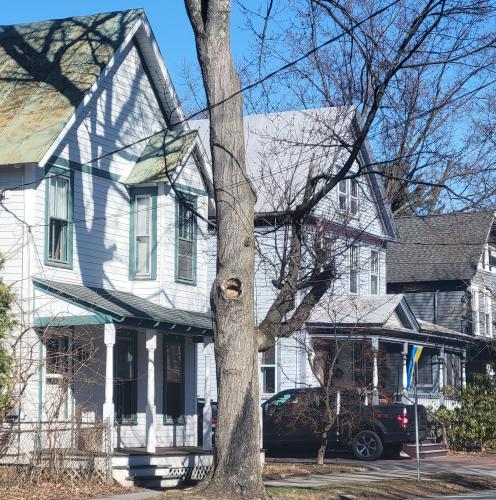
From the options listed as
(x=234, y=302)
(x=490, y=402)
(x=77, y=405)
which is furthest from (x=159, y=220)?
(x=490, y=402)

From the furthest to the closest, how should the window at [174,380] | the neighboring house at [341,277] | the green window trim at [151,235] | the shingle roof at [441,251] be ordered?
the shingle roof at [441,251]
the neighboring house at [341,277]
the window at [174,380]
the green window trim at [151,235]

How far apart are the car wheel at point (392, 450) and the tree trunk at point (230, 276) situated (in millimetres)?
11817

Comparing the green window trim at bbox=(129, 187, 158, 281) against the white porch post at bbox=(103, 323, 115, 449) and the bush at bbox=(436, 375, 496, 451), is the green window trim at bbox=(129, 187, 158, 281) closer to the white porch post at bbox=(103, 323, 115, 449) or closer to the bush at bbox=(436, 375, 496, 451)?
the white porch post at bbox=(103, 323, 115, 449)

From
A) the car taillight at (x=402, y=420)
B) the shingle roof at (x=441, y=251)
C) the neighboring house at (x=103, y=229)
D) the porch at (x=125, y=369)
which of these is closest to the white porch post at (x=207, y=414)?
the porch at (x=125, y=369)

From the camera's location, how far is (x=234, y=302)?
52.3 ft

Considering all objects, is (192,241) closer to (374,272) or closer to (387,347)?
(387,347)

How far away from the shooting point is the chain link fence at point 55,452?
18.7 m

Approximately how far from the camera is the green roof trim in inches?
935

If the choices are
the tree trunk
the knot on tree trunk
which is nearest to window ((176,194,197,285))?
the tree trunk

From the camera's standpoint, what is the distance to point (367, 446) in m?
26.5

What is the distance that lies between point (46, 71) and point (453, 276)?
23.8 meters

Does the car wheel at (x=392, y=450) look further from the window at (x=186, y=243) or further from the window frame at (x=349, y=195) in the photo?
the window frame at (x=349, y=195)

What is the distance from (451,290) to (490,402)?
11.3 m

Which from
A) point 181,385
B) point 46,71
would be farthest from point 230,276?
point 181,385
